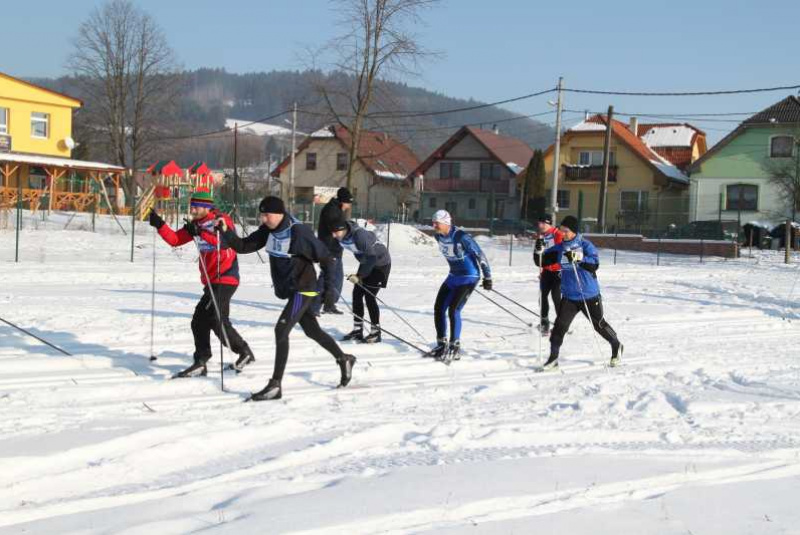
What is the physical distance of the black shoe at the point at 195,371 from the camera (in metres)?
8.35

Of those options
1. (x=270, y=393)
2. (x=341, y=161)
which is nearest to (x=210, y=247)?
(x=270, y=393)

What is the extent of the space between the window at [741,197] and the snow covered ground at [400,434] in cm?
3639

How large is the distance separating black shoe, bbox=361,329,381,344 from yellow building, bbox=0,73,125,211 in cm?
2933

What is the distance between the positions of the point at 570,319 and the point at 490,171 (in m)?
50.4

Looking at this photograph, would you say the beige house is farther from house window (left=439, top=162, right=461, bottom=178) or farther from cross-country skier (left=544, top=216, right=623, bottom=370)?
cross-country skier (left=544, top=216, right=623, bottom=370)

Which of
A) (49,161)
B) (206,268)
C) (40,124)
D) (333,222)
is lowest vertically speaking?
(206,268)

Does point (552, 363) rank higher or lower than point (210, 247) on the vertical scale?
lower

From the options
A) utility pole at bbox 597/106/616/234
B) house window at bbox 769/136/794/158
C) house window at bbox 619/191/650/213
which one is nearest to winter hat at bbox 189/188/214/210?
utility pole at bbox 597/106/616/234

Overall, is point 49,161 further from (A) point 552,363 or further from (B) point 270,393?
(B) point 270,393

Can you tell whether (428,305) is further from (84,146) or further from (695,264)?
(84,146)

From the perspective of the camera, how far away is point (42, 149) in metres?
40.4

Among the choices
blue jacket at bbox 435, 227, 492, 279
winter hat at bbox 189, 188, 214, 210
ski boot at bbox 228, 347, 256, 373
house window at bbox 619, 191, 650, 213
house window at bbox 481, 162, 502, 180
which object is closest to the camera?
winter hat at bbox 189, 188, 214, 210

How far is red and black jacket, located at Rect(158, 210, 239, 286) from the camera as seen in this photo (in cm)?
838

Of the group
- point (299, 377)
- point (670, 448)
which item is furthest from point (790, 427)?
point (299, 377)
